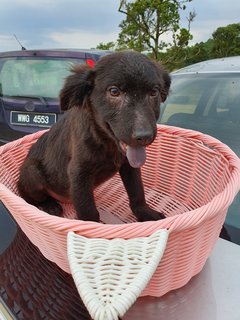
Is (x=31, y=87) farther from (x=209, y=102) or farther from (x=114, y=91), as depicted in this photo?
(x=114, y=91)

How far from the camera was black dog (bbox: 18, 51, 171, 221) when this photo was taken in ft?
4.78

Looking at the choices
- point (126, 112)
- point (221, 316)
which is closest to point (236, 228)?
point (221, 316)

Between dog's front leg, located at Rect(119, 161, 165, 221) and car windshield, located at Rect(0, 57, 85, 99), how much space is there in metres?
2.80

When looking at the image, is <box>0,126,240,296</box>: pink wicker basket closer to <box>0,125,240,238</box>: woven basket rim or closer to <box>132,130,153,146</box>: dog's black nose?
<box>0,125,240,238</box>: woven basket rim

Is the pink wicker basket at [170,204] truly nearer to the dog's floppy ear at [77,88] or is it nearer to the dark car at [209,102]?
the dark car at [209,102]

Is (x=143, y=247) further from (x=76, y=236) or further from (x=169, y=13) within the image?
(x=169, y=13)

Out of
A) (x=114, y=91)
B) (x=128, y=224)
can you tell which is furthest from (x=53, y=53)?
(x=128, y=224)

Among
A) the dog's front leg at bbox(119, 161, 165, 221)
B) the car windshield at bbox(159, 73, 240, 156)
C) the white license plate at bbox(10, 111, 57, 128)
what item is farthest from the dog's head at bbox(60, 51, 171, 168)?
the white license plate at bbox(10, 111, 57, 128)

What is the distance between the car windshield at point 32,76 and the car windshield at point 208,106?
7.02ft

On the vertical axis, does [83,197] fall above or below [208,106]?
below

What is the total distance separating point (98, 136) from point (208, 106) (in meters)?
1.08

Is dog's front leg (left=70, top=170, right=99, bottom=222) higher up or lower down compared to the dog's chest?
lower down

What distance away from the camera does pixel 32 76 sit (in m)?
4.71

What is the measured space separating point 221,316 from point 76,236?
50 cm
